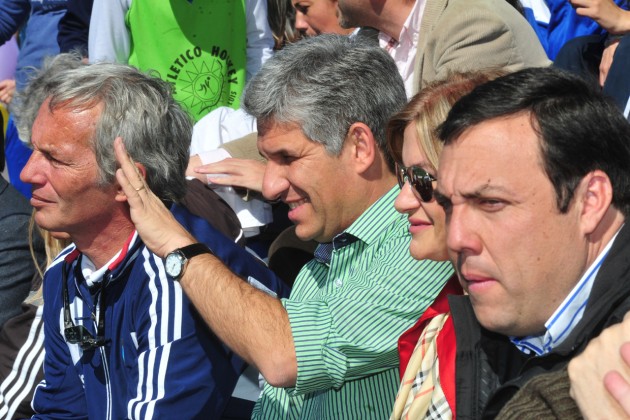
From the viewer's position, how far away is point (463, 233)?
264cm

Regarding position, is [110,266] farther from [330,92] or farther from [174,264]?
[330,92]

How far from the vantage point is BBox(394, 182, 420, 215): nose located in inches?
129

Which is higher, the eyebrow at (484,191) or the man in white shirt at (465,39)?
the eyebrow at (484,191)

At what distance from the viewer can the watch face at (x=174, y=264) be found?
3.48 metres

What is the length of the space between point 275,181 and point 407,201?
31.3 inches

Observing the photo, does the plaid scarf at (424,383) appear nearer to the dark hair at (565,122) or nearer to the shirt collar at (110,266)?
the dark hair at (565,122)

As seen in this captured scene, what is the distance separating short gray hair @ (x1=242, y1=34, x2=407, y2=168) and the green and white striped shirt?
14.0 inches

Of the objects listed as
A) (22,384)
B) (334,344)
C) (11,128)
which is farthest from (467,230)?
(11,128)

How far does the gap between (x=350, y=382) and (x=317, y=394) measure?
18 cm

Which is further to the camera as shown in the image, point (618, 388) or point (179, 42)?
point (179, 42)

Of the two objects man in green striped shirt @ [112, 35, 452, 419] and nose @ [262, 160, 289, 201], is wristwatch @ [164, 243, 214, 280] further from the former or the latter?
nose @ [262, 160, 289, 201]

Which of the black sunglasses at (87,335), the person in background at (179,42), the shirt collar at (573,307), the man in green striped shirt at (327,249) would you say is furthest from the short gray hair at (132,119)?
the person in background at (179,42)

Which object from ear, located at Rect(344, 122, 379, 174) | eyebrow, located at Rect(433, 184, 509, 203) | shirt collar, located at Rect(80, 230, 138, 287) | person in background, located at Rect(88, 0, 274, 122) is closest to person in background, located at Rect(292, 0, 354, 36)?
person in background, located at Rect(88, 0, 274, 122)

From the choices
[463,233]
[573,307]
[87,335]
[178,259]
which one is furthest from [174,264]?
[573,307]
